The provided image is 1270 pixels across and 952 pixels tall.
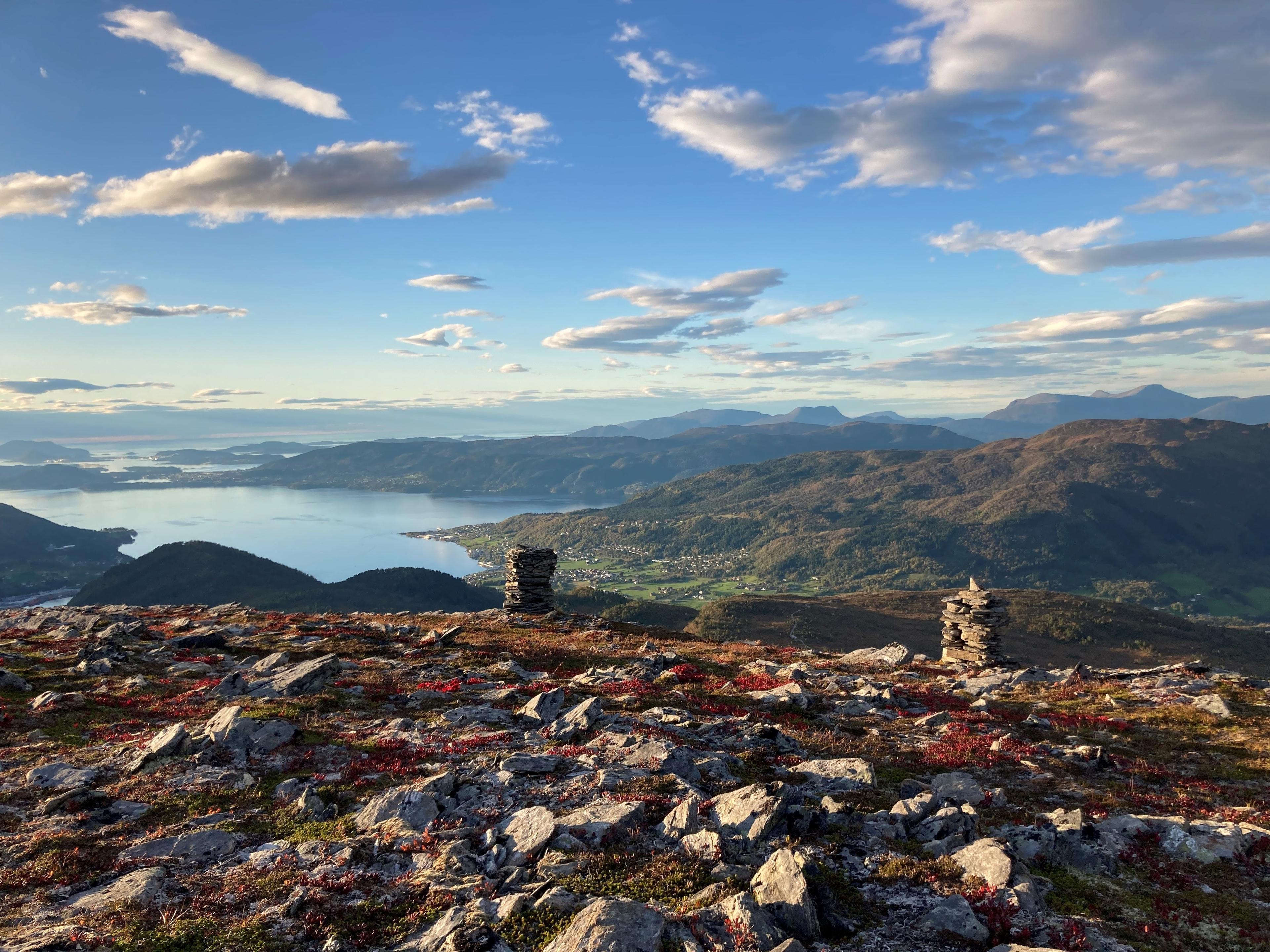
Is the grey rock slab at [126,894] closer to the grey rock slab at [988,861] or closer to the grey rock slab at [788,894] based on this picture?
the grey rock slab at [788,894]

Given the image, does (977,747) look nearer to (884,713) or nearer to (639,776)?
(884,713)

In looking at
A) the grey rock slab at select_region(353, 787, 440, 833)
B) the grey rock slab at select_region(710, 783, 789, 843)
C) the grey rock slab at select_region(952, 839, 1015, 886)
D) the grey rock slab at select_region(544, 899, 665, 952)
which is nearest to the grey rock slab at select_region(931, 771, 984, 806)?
the grey rock slab at select_region(952, 839, 1015, 886)

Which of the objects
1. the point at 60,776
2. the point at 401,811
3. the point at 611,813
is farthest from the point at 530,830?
the point at 60,776

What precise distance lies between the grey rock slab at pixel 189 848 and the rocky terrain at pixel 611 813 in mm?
76

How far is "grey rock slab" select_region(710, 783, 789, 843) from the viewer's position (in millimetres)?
13891

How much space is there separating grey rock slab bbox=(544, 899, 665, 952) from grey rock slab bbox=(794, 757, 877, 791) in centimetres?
876

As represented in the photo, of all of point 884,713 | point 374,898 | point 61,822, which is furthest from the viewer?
point 884,713

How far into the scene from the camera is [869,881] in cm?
1275

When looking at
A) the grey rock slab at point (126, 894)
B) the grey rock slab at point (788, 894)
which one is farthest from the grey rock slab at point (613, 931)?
the grey rock slab at point (126, 894)

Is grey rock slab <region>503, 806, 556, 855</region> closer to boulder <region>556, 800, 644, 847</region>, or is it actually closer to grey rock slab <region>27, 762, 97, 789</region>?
boulder <region>556, 800, 644, 847</region>

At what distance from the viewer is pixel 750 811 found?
567 inches

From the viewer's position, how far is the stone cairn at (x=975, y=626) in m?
44.6

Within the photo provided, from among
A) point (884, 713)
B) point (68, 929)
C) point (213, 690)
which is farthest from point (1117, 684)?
point (213, 690)

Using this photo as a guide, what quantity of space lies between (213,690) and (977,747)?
30094mm
